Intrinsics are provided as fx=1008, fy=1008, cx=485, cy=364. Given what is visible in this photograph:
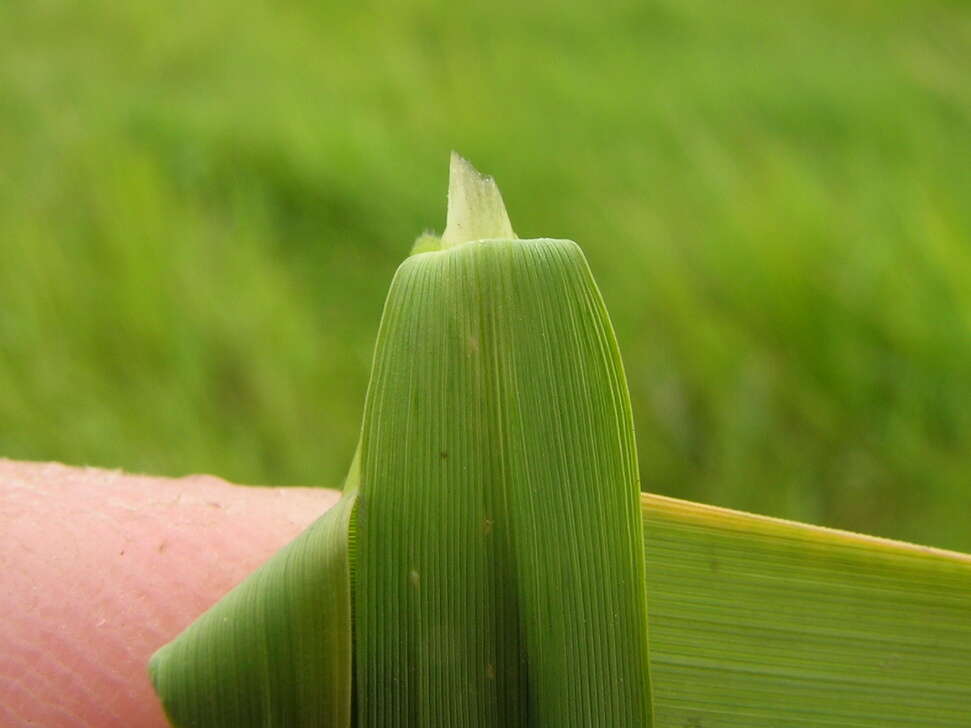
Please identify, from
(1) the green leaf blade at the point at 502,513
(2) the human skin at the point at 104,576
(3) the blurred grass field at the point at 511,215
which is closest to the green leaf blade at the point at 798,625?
(1) the green leaf blade at the point at 502,513

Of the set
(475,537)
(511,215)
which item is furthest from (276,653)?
(511,215)

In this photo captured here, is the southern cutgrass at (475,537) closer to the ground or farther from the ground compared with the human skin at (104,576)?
farther from the ground

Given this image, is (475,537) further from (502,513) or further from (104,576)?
(104,576)

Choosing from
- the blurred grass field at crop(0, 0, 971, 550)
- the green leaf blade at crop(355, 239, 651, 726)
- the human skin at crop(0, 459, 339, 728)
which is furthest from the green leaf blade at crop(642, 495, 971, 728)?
the blurred grass field at crop(0, 0, 971, 550)

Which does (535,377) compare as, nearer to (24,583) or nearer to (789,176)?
(24,583)

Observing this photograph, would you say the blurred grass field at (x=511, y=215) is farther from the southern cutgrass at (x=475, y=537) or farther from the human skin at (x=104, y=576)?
the southern cutgrass at (x=475, y=537)

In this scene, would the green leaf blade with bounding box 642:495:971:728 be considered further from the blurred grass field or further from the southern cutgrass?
the blurred grass field
